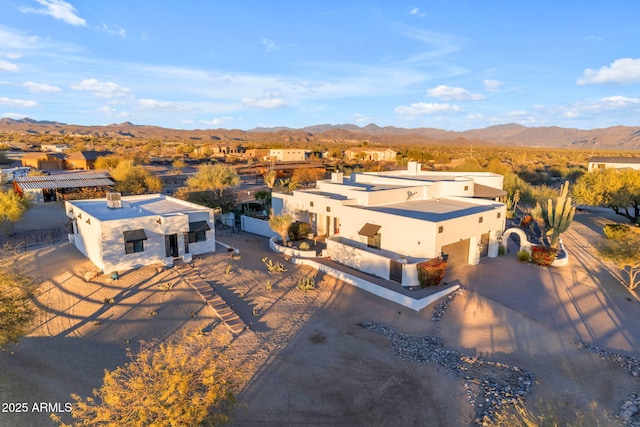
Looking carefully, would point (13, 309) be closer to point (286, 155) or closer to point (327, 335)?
point (327, 335)

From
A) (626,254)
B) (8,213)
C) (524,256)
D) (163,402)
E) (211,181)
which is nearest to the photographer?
(163,402)

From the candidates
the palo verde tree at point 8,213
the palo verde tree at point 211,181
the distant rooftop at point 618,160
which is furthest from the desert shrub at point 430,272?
the distant rooftop at point 618,160

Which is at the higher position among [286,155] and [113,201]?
[286,155]

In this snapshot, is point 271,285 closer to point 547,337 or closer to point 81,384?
point 81,384

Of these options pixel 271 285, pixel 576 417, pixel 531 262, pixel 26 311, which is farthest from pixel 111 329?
pixel 531 262

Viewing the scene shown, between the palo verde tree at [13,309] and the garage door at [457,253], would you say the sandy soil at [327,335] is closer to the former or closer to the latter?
the garage door at [457,253]

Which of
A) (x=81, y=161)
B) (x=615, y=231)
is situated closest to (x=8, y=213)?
(x=81, y=161)
